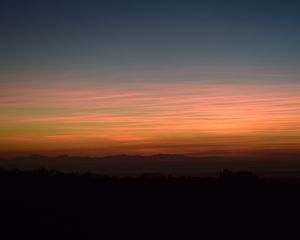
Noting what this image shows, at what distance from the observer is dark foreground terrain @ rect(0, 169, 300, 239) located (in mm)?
15858

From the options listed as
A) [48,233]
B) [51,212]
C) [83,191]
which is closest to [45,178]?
[83,191]

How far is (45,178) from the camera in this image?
954 inches

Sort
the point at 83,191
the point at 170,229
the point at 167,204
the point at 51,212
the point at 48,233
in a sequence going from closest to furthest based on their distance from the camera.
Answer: the point at 48,233, the point at 170,229, the point at 51,212, the point at 167,204, the point at 83,191

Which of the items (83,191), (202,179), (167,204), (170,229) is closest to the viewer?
(170,229)

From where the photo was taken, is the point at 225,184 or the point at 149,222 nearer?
the point at 149,222

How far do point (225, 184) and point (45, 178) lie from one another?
429 inches

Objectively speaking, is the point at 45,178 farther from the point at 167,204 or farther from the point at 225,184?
the point at 225,184

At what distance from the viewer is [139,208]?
18.8 metres

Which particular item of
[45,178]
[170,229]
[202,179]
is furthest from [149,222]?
[202,179]

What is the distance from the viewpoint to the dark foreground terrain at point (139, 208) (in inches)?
624

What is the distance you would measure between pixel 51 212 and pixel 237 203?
902 centimetres

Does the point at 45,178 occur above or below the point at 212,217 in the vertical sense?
above

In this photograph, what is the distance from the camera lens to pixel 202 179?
27.6 m

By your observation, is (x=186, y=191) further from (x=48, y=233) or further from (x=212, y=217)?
(x=48, y=233)
